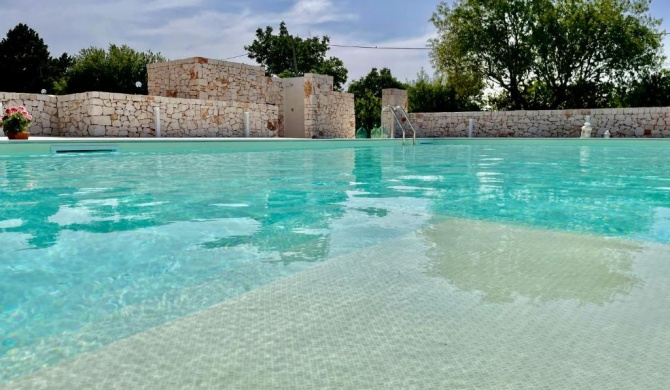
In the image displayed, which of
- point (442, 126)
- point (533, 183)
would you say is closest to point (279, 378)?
point (533, 183)

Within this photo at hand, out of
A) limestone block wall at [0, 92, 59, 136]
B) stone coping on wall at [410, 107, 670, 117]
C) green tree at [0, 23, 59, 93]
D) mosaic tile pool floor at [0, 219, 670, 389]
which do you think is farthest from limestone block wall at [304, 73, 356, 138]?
green tree at [0, 23, 59, 93]

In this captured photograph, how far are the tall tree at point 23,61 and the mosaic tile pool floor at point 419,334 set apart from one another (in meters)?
36.9

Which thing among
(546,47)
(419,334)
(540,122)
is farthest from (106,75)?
(419,334)

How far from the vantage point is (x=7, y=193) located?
469 cm

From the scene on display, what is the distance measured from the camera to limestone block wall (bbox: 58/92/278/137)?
12.7 meters

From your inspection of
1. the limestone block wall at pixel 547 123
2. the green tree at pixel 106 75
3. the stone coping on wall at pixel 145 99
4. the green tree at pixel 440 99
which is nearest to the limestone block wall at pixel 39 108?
the stone coping on wall at pixel 145 99

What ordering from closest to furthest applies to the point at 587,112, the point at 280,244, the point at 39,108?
the point at 280,244, the point at 39,108, the point at 587,112

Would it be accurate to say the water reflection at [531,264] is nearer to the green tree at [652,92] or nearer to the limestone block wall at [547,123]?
the limestone block wall at [547,123]

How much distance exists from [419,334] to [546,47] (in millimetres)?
24450

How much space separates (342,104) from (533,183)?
1476 cm

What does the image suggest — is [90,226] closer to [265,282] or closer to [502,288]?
[265,282]

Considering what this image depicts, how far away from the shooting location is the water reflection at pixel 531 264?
5.97ft

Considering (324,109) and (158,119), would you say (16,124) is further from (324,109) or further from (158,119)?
(324,109)

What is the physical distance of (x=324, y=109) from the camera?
1880 centimetres
